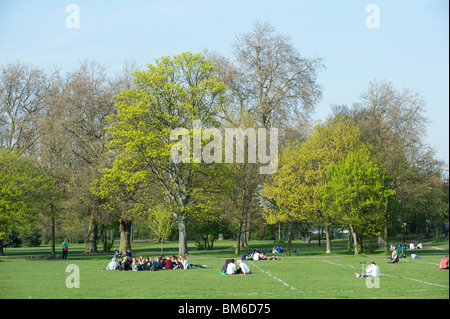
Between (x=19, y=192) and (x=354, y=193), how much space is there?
29374mm

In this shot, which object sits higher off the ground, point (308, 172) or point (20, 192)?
point (308, 172)

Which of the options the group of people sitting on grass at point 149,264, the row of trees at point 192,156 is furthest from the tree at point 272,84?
the group of people sitting on grass at point 149,264

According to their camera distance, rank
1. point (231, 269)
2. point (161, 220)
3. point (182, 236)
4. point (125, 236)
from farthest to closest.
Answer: point (125, 236)
point (161, 220)
point (182, 236)
point (231, 269)

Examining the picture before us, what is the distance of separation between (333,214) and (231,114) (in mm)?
19066

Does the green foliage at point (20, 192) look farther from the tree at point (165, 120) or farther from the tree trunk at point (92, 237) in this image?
the tree trunk at point (92, 237)

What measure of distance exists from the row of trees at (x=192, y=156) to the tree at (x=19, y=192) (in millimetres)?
127

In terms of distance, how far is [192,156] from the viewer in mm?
49312

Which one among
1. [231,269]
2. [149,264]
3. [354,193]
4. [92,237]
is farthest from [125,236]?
[231,269]

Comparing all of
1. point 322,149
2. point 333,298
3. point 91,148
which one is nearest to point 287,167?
point 322,149

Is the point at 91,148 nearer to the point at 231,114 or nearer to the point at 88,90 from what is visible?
the point at 88,90

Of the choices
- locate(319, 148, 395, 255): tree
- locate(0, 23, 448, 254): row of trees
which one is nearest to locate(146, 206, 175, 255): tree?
locate(0, 23, 448, 254): row of trees

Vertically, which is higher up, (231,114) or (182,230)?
(231,114)

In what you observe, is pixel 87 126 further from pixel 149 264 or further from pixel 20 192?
pixel 149 264

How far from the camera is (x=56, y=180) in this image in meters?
53.8
